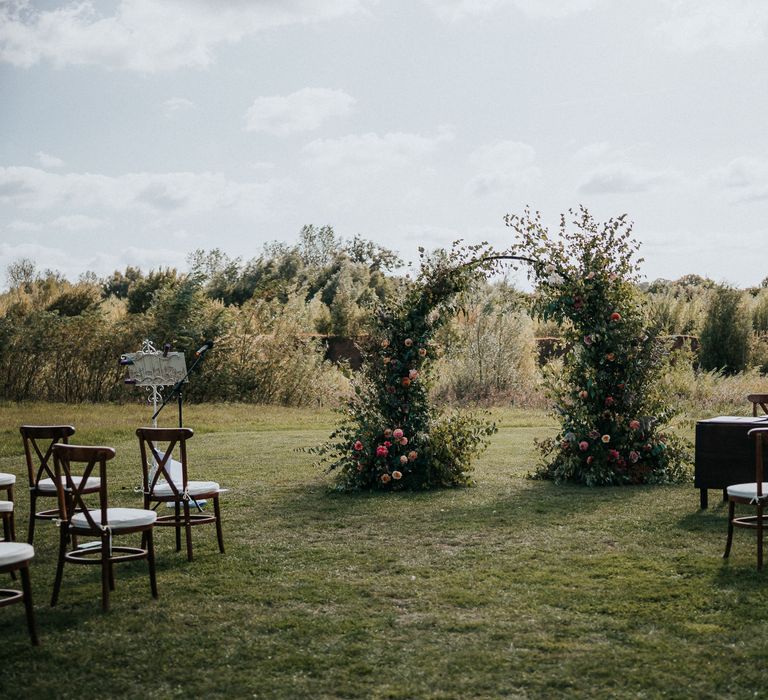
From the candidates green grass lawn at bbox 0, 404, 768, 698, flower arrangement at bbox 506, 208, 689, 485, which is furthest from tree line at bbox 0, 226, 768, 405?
green grass lawn at bbox 0, 404, 768, 698

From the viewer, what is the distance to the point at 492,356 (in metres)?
18.7

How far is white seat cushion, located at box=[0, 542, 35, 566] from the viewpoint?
158 inches

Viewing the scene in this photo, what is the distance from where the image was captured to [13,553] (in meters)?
4.05

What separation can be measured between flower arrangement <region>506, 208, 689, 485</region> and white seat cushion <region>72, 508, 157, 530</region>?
5.50 metres

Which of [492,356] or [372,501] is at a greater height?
[492,356]

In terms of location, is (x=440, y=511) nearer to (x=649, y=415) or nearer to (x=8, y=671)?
(x=649, y=415)

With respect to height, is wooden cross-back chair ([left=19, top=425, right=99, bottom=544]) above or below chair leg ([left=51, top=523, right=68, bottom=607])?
above

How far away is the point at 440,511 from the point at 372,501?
0.80 meters

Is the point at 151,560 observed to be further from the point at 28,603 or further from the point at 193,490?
the point at 193,490

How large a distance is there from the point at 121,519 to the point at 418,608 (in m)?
1.62

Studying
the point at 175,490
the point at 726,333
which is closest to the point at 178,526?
the point at 175,490

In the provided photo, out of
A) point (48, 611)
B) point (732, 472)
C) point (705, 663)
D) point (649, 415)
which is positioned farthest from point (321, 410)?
point (705, 663)

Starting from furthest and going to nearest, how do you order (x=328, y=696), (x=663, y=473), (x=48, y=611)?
(x=663, y=473) → (x=48, y=611) → (x=328, y=696)

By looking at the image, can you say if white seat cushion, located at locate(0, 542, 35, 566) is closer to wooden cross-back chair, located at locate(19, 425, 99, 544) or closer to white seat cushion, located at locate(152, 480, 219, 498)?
wooden cross-back chair, located at locate(19, 425, 99, 544)
